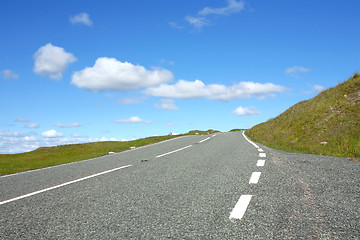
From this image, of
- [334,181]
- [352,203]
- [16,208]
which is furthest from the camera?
[334,181]

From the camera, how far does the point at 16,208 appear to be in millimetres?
4746

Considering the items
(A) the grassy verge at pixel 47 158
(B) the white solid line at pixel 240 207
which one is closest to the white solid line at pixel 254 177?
(B) the white solid line at pixel 240 207

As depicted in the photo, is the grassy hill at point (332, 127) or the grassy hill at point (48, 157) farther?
the grassy hill at point (332, 127)

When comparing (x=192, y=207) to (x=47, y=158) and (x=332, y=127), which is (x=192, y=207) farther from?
(x=47, y=158)

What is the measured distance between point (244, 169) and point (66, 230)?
5112 mm

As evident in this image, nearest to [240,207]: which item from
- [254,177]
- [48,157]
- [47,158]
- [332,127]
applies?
[254,177]

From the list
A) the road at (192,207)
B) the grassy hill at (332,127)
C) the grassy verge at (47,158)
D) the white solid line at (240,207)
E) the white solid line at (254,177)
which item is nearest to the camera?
the road at (192,207)

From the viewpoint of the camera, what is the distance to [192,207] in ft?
13.7

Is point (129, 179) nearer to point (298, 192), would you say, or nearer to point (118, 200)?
point (118, 200)

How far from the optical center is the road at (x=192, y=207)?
330 cm

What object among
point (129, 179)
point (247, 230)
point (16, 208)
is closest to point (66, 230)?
point (16, 208)

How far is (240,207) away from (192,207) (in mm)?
700

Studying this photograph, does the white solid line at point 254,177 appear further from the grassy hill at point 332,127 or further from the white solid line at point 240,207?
the grassy hill at point 332,127

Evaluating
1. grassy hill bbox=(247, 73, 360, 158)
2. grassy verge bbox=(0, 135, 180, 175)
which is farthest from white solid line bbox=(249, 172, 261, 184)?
grassy verge bbox=(0, 135, 180, 175)
